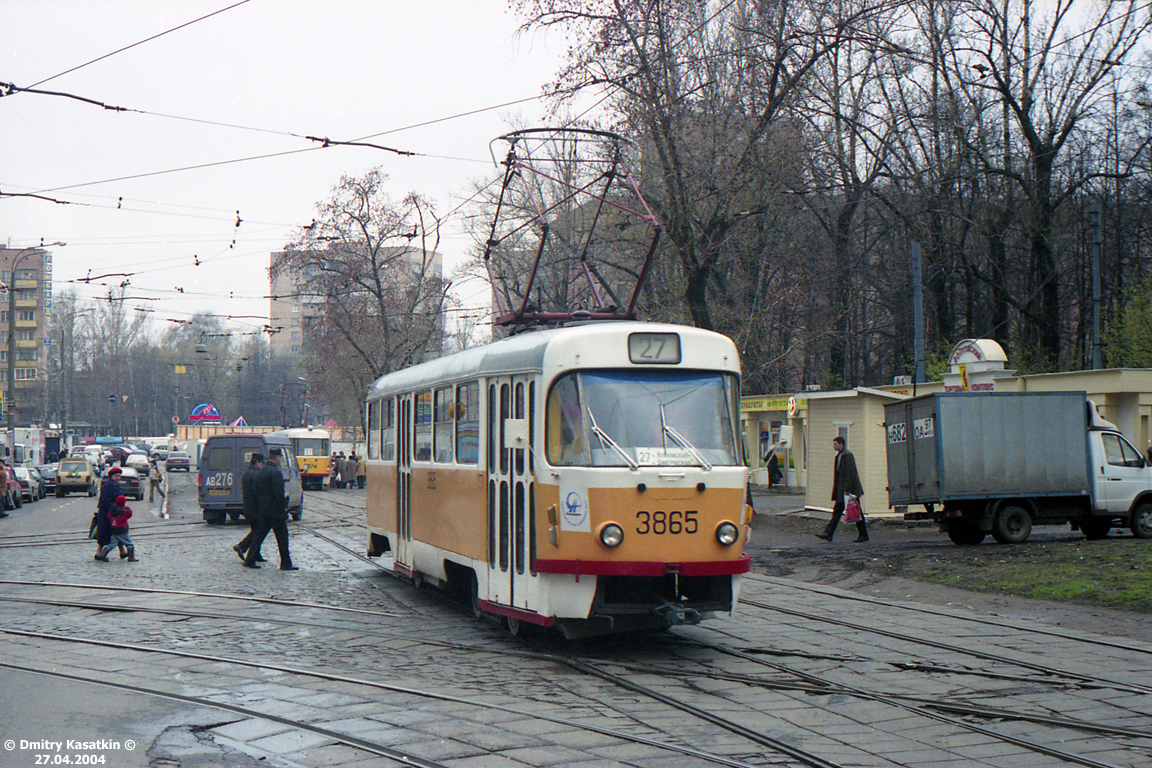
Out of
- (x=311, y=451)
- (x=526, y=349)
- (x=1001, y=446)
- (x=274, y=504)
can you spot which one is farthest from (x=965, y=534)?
(x=311, y=451)

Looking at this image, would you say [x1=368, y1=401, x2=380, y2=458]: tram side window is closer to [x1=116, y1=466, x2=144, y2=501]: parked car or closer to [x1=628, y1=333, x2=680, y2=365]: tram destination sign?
[x1=628, y1=333, x2=680, y2=365]: tram destination sign

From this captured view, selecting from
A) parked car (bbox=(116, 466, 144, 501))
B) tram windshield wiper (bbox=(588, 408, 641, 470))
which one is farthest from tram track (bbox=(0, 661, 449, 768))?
parked car (bbox=(116, 466, 144, 501))

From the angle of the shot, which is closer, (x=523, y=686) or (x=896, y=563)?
(x=523, y=686)

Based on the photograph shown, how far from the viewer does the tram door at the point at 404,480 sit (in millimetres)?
13718

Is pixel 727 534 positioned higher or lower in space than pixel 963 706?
higher

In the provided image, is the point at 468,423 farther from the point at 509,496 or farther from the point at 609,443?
the point at 609,443

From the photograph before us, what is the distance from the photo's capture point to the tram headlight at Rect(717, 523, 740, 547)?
9.23 meters

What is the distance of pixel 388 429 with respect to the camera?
1505cm

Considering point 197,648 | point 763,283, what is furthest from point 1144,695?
point 763,283

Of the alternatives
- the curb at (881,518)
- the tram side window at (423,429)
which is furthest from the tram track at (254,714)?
the curb at (881,518)

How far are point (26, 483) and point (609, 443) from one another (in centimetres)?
3826

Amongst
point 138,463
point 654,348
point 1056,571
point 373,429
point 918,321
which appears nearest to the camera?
point 654,348

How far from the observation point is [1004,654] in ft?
31.0

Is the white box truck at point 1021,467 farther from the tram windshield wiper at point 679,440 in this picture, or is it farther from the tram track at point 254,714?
the tram track at point 254,714
